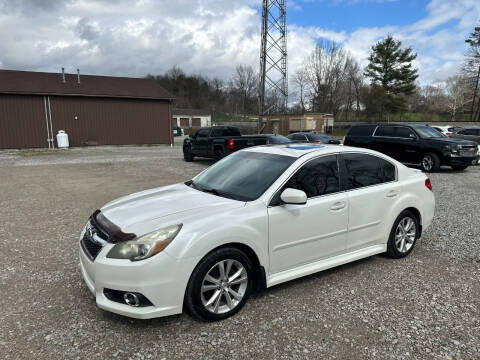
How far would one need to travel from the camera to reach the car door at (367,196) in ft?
12.6

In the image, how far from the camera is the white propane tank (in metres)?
23.3

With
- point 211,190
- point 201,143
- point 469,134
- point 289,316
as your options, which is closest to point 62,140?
point 201,143

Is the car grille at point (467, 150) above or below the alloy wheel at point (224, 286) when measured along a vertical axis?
above

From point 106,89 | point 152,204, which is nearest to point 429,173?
point 152,204

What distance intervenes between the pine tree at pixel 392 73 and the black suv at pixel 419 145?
37.5 meters

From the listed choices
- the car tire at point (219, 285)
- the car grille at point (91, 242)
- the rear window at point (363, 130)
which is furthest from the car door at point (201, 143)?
the car tire at point (219, 285)

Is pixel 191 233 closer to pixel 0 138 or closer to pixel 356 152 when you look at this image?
pixel 356 152

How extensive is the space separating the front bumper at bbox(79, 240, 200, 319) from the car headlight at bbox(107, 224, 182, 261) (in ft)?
0.14

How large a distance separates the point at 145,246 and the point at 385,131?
1248cm

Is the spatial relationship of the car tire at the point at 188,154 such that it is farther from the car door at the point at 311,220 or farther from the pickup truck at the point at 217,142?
the car door at the point at 311,220

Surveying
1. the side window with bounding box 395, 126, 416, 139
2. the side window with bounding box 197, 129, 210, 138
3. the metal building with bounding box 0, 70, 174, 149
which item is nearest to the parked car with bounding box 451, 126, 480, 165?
the side window with bounding box 395, 126, 416, 139

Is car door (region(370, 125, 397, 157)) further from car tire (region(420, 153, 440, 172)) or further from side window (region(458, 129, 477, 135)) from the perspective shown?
side window (region(458, 129, 477, 135))

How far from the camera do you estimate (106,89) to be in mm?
26031

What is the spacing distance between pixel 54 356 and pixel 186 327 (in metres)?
1.02
